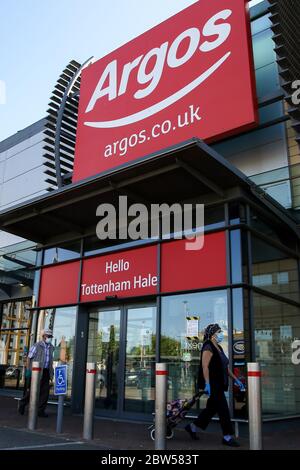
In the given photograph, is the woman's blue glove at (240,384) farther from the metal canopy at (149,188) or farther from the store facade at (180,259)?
the metal canopy at (149,188)

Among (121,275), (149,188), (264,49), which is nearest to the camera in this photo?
(149,188)

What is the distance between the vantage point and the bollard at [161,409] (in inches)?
232

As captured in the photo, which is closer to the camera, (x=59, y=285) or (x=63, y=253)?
(x=59, y=285)

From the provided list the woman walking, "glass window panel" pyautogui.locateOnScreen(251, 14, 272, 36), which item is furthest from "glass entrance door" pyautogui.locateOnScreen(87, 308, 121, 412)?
"glass window panel" pyautogui.locateOnScreen(251, 14, 272, 36)

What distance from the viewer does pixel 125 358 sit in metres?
10.1

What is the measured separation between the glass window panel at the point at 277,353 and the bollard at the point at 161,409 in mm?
3039

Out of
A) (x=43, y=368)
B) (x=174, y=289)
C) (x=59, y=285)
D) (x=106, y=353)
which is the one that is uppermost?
(x=59, y=285)

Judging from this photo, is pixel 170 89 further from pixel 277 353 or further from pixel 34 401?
pixel 34 401

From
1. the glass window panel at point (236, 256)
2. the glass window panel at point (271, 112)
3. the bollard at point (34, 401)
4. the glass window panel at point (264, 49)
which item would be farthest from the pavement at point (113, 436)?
the glass window panel at point (264, 49)

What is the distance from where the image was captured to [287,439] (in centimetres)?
732

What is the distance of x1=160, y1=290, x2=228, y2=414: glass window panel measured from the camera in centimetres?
877

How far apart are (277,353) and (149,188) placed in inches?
162

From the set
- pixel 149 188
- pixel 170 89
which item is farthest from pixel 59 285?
pixel 170 89

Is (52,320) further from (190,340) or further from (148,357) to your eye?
(190,340)
